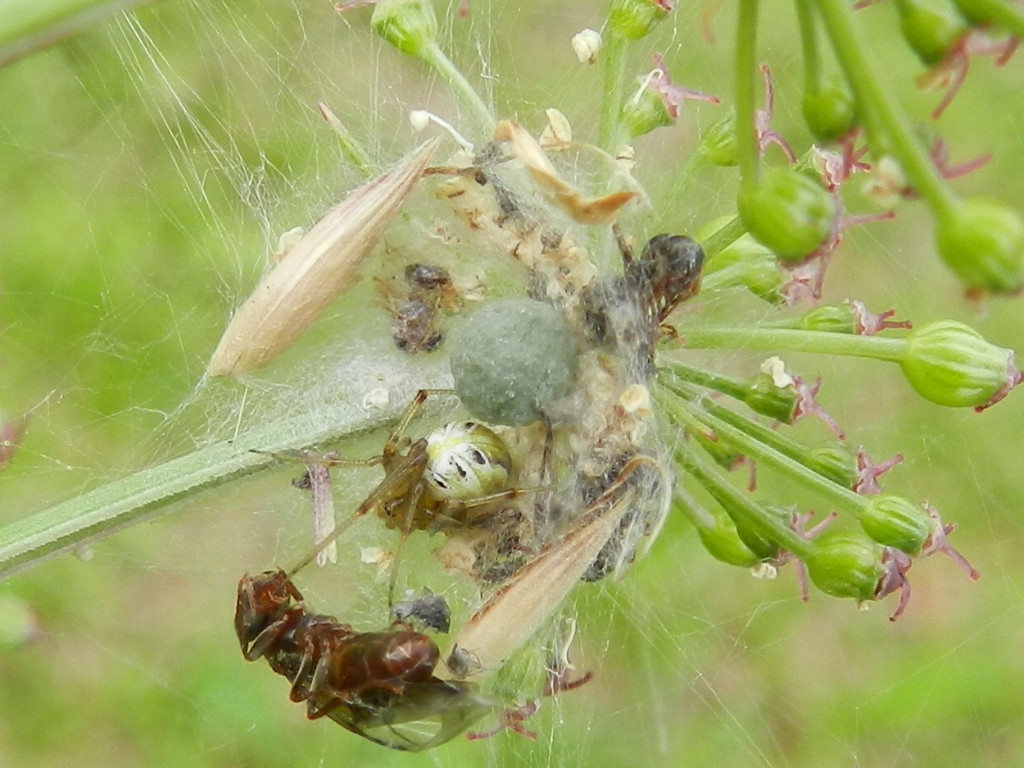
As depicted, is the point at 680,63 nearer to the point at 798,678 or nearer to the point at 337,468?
the point at 337,468

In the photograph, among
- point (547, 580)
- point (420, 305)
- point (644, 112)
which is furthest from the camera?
point (420, 305)

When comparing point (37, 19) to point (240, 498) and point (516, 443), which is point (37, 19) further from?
point (240, 498)

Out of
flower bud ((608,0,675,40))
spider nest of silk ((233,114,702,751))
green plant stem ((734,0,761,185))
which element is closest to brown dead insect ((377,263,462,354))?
spider nest of silk ((233,114,702,751))

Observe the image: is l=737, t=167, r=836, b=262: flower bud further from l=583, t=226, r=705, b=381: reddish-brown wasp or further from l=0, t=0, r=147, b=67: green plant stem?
l=0, t=0, r=147, b=67: green plant stem

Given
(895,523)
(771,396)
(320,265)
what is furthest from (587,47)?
(895,523)

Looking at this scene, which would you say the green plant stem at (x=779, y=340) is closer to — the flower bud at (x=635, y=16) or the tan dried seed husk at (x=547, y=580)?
the tan dried seed husk at (x=547, y=580)

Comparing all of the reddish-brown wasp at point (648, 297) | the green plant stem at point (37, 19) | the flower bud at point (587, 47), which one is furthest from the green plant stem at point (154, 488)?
the green plant stem at point (37, 19)
